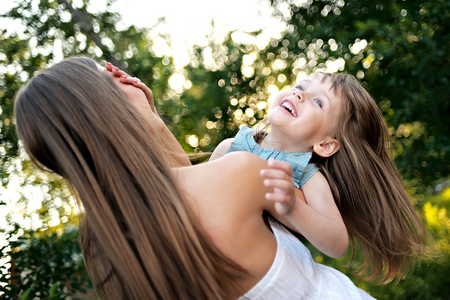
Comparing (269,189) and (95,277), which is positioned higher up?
(269,189)

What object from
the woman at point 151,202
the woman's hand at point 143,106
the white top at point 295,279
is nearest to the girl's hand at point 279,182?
the woman at point 151,202

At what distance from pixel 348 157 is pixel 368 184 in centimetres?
15

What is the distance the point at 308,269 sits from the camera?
190cm

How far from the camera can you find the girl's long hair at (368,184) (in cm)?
218

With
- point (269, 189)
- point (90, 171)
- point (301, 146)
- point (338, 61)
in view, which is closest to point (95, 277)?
point (90, 171)

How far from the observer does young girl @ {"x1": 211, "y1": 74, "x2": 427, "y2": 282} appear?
212 cm

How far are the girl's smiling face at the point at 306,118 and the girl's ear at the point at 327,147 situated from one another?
0.01 meters

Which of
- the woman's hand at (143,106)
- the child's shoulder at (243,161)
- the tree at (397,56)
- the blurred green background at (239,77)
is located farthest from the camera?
the tree at (397,56)

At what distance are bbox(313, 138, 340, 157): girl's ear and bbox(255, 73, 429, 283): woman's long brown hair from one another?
0.02m

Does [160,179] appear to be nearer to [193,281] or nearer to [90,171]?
[90,171]

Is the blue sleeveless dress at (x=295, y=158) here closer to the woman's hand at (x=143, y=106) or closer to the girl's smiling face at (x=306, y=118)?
the girl's smiling face at (x=306, y=118)

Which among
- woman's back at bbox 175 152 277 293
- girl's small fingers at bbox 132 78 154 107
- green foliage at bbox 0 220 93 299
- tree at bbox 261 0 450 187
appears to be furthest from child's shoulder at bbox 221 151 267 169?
tree at bbox 261 0 450 187

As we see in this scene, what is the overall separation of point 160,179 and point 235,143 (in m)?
0.78

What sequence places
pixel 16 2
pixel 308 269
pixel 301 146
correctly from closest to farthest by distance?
pixel 308 269 → pixel 301 146 → pixel 16 2
